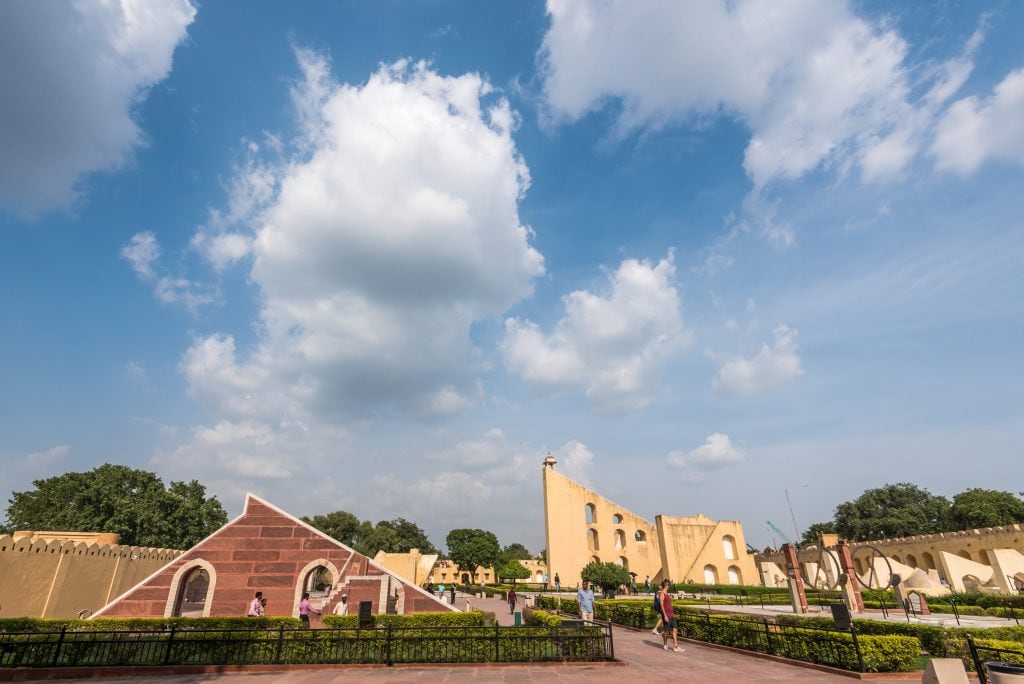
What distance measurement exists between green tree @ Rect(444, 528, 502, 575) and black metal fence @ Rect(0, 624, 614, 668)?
53.1 meters

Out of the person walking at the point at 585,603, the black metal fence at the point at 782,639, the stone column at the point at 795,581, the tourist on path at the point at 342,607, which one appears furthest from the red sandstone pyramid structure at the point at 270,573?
the stone column at the point at 795,581

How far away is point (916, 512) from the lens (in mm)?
62031

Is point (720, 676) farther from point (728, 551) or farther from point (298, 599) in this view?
point (728, 551)

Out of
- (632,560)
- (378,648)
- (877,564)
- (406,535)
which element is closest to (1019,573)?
(877,564)

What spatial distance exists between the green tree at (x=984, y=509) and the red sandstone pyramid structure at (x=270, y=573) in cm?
6532

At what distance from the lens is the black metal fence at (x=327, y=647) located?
37.6 feet

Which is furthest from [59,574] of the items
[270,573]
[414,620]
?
[414,620]

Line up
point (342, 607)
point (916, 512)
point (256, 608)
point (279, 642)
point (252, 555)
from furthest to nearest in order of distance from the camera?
point (916, 512), point (252, 555), point (342, 607), point (256, 608), point (279, 642)

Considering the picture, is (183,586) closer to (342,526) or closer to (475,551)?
(475,551)

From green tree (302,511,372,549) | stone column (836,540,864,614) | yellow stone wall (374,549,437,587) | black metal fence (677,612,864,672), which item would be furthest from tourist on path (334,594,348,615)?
green tree (302,511,372,549)

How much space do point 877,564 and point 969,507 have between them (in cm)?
3156

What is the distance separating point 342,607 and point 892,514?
70.7m

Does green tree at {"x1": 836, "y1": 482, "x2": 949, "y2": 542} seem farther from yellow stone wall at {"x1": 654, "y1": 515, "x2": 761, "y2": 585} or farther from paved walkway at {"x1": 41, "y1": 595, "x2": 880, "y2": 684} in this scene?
paved walkway at {"x1": 41, "y1": 595, "x2": 880, "y2": 684}

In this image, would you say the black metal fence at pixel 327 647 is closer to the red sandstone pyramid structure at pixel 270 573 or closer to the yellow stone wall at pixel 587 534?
the red sandstone pyramid structure at pixel 270 573
